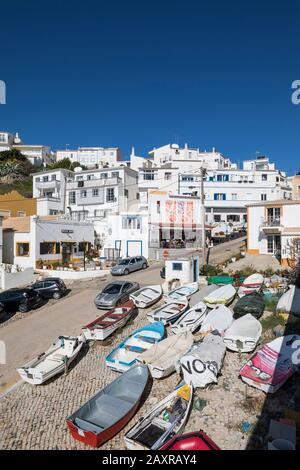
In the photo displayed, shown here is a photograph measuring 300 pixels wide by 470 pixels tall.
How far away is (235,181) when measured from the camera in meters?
57.8

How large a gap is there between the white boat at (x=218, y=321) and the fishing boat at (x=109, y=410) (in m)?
5.24

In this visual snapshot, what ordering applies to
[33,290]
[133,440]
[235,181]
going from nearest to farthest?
[133,440] → [33,290] → [235,181]

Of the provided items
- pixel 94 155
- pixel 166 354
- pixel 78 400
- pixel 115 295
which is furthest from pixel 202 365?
pixel 94 155

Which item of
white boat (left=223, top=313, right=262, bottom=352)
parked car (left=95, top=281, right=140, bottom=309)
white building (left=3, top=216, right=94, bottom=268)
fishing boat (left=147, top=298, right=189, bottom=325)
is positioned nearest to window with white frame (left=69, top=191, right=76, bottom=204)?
white building (left=3, top=216, right=94, bottom=268)

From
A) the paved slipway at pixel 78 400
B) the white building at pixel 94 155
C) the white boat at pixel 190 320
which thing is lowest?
the paved slipway at pixel 78 400

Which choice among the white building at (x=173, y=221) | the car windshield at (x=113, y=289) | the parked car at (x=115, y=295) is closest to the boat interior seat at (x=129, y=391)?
the parked car at (x=115, y=295)

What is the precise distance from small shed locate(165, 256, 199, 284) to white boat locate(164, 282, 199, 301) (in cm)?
132

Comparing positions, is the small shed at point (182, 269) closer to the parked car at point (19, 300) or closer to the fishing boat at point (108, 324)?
the fishing boat at point (108, 324)

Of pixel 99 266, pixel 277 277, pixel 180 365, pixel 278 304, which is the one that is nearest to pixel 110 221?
pixel 99 266

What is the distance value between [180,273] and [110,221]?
1757 cm

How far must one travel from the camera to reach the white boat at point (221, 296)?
65.1ft

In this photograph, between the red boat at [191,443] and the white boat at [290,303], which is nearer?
the red boat at [191,443]

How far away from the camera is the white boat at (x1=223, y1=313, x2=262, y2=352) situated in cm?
1411

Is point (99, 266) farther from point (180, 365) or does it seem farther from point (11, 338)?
point (180, 365)
